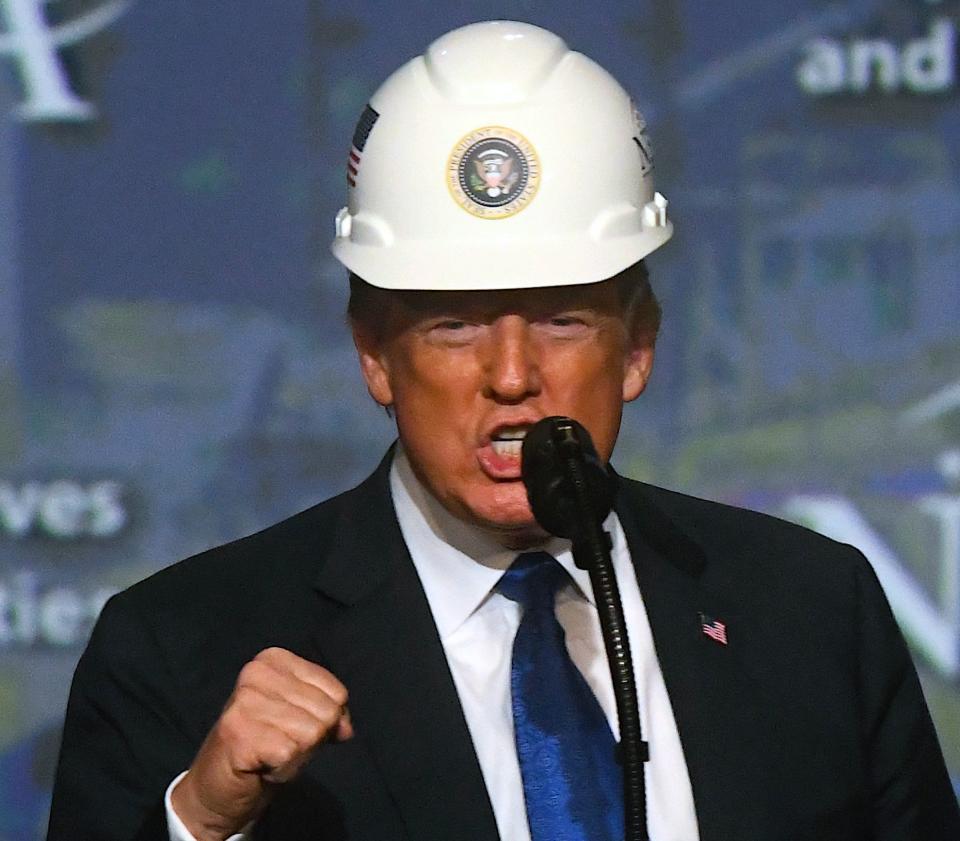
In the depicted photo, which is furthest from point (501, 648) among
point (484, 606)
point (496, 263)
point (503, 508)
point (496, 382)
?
point (496, 263)

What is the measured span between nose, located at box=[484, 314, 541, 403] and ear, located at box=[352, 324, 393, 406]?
0.19 m

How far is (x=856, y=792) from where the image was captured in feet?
7.20

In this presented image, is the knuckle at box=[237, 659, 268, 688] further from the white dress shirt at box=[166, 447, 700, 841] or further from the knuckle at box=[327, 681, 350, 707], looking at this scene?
the white dress shirt at box=[166, 447, 700, 841]

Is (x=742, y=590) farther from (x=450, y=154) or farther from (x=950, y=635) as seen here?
(x=950, y=635)

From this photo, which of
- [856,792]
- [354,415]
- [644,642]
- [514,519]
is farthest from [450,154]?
[354,415]

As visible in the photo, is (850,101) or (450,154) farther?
(850,101)

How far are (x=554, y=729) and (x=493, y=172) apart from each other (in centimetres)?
59

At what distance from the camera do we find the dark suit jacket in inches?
79.5

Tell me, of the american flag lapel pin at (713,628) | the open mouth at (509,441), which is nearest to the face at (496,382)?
the open mouth at (509,441)

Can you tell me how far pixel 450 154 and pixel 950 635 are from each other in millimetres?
1650

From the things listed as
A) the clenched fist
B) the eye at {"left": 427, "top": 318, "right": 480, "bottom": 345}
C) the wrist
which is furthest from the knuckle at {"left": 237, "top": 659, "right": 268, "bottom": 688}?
the eye at {"left": 427, "top": 318, "right": 480, "bottom": 345}

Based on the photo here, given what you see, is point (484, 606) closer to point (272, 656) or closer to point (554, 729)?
point (554, 729)

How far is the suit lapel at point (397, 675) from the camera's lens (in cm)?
199

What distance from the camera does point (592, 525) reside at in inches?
66.1
